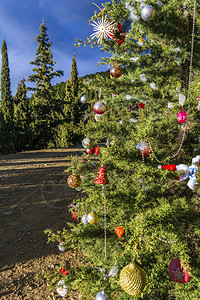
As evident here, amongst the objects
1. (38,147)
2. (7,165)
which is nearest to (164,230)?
(7,165)

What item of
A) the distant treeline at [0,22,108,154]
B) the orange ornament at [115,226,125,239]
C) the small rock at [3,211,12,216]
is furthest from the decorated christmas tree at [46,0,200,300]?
the distant treeline at [0,22,108,154]

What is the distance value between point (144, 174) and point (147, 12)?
2031 millimetres

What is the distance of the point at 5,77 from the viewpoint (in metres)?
18.5

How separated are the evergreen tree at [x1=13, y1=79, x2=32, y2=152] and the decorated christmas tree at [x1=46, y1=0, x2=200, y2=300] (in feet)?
50.2

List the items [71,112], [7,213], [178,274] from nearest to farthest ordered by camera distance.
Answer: [178,274] → [7,213] → [71,112]

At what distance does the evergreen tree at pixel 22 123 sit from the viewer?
17719mm

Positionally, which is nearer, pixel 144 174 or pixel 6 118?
pixel 144 174

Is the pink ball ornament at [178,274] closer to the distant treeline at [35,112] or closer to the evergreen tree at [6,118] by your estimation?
the distant treeline at [35,112]

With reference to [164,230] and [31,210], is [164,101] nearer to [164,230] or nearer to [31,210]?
[164,230]

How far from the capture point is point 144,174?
2.42m

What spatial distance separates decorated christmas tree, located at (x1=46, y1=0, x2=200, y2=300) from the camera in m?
2.25

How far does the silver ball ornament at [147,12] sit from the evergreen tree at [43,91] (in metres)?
16.8

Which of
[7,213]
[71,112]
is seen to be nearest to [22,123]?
[71,112]

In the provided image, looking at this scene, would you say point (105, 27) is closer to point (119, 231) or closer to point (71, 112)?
point (119, 231)
